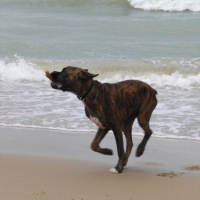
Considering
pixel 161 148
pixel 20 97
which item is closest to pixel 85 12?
pixel 20 97

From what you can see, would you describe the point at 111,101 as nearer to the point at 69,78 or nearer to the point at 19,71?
the point at 69,78

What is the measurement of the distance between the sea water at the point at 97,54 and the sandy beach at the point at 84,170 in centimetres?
74

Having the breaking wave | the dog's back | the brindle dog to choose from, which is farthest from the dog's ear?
the breaking wave

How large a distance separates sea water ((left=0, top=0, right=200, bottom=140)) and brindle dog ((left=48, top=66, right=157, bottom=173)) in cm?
181

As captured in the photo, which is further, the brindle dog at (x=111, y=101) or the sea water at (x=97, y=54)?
the sea water at (x=97, y=54)

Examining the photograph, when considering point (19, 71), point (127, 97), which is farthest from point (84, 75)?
point (19, 71)

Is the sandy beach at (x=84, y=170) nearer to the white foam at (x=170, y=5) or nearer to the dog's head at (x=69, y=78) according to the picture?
the dog's head at (x=69, y=78)

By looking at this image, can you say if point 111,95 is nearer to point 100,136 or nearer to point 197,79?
point 100,136

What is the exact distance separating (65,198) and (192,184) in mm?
1432

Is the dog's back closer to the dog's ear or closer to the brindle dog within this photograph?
the brindle dog

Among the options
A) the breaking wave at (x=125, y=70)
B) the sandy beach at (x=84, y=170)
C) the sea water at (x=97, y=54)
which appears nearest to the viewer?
the sandy beach at (x=84, y=170)

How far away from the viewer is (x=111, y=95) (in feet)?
15.9

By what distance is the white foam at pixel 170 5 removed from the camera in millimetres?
24812

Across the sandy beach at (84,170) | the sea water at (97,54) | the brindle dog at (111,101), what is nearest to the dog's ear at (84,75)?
the brindle dog at (111,101)
